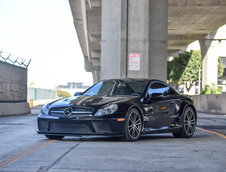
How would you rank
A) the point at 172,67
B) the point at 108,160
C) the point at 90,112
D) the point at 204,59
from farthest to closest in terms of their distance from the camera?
1. the point at 172,67
2. the point at 204,59
3. the point at 90,112
4. the point at 108,160

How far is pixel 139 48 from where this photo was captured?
23.6 meters

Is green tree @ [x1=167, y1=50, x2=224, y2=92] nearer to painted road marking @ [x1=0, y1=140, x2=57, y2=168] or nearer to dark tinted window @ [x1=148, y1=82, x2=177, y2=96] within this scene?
dark tinted window @ [x1=148, y1=82, x2=177, y2=96]

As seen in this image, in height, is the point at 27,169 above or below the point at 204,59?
below

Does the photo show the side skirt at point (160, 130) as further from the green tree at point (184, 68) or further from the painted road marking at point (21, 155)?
the green tree at point (184, 68)

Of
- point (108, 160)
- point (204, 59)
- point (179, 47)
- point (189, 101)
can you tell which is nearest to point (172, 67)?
point (179, 47)

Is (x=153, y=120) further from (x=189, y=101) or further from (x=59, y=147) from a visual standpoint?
(x=59, y=147)

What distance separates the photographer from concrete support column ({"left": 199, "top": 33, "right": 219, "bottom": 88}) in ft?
218

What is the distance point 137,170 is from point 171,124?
17.0 feet

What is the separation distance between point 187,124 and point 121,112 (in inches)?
93.7

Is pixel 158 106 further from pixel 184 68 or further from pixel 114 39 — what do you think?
pixel 184 68

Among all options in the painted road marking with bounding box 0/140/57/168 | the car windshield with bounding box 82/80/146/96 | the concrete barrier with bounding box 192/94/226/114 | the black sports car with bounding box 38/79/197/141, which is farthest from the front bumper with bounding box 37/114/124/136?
the concrete barrier with bounding box 192/94/226/114

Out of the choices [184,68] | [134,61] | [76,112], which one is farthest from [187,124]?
[184,68]

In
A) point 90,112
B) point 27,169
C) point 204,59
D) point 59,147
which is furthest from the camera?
point 204,59

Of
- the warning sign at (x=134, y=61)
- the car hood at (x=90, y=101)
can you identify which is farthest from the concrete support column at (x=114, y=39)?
the car hood at (x=90, y=101)
